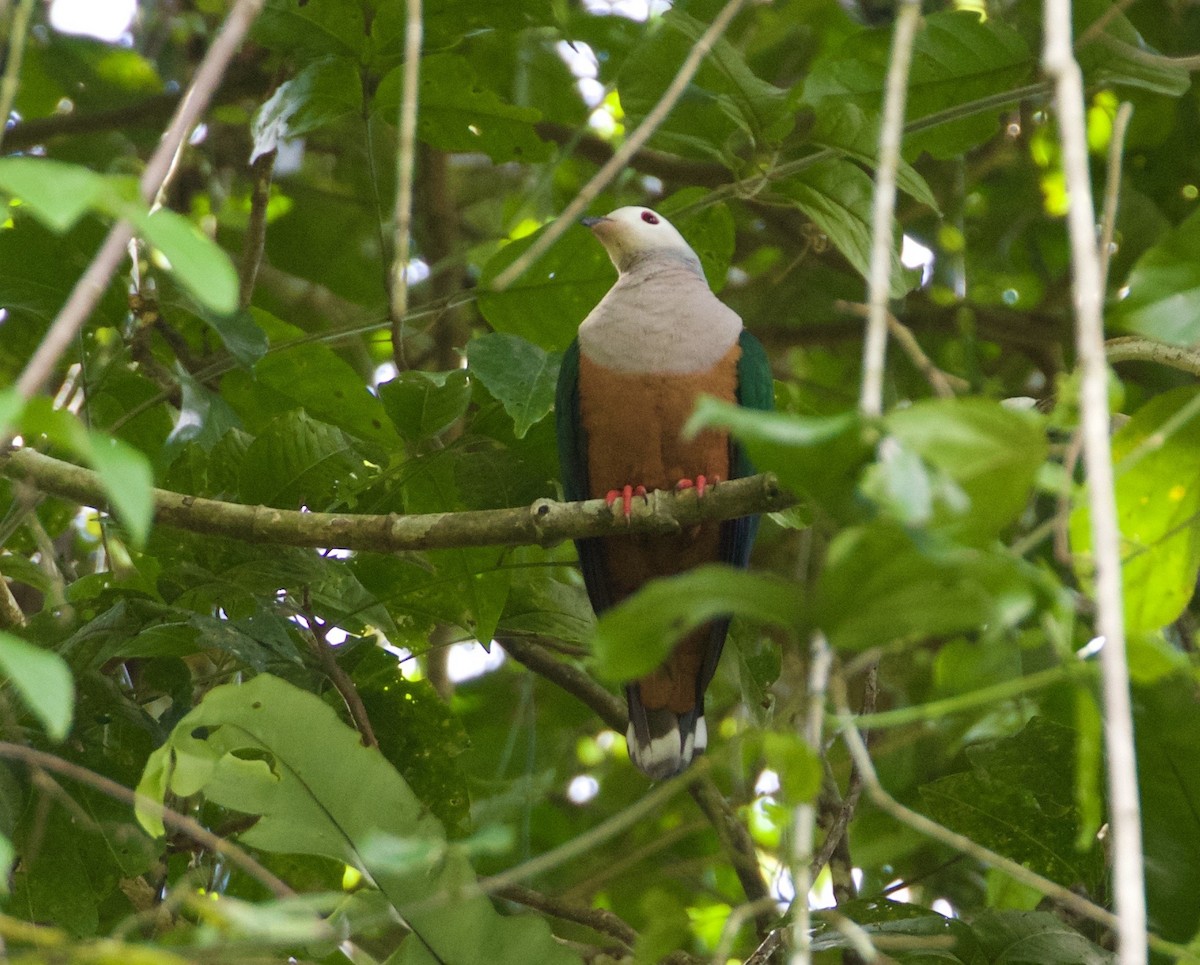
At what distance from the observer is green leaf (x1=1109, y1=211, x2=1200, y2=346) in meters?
1.90

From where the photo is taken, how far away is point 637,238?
4.39 metres

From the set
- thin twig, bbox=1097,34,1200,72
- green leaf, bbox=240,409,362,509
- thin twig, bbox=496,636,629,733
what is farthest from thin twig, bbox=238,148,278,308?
thin twig, bbox=1097,34,1200,72

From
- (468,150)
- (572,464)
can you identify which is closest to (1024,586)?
(572,464)

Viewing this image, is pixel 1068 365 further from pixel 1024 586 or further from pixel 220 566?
pixel 1024 586

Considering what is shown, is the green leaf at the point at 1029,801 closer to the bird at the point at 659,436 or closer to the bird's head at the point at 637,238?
the bird at the point at 659,436

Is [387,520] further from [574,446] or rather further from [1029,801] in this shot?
[1029,801]

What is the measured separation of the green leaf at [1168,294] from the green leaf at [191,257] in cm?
122

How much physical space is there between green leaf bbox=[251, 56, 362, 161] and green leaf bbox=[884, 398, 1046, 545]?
2.50 metres

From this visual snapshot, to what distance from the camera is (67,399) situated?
4.43 meters

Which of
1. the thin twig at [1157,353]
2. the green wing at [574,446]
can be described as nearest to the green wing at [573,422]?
the green wing at [574,446]

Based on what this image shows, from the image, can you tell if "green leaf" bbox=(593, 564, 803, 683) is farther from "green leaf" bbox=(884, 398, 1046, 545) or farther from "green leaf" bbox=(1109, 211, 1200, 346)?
"green leaf" bbox=(1109, 211, 1200, 346)

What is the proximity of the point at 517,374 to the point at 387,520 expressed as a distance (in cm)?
52

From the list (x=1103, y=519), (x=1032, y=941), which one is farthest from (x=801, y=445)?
(x=1032, y=941)

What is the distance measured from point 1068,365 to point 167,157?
4.37m
